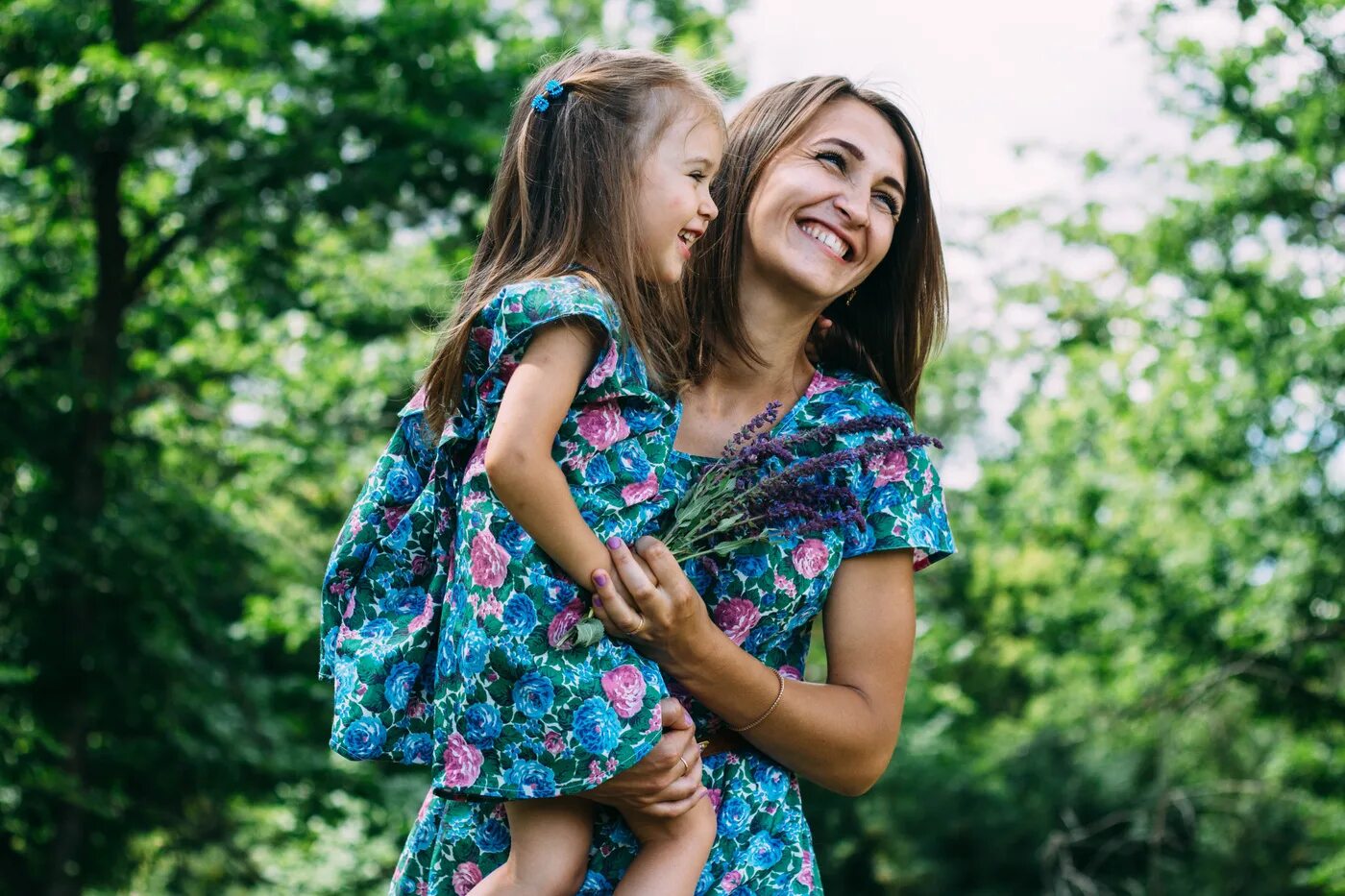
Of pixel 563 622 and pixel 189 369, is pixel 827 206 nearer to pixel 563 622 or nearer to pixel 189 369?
pixel 563 622

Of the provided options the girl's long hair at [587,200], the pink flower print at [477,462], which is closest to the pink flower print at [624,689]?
the pink flower print at [477,462]

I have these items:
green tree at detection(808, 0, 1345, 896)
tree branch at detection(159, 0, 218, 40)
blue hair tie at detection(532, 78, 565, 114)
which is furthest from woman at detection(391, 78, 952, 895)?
tree branch at detection(159, 0, 218, 40)

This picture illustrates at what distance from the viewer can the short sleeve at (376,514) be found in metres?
2.22

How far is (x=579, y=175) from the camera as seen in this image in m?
2.15

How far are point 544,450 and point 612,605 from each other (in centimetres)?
23

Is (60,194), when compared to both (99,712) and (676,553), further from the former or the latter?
(676,553)

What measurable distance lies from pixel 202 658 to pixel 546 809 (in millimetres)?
8679

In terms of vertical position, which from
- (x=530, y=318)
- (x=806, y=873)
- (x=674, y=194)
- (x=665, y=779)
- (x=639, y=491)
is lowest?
(x=806, y=873)

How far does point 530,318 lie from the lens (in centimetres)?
200

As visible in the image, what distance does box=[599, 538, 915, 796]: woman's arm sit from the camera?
2.00 metres

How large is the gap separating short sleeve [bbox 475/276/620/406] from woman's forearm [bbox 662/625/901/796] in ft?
1.42

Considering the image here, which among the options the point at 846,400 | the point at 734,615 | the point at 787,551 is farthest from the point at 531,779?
the point at 846,400

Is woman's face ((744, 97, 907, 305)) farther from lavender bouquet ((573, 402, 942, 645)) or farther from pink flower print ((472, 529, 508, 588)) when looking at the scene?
pink flower print ((472, 529, 508, 588))

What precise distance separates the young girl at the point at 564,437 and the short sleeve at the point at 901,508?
361 millimetres
